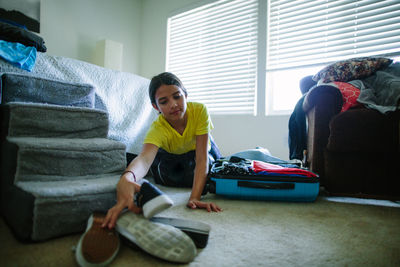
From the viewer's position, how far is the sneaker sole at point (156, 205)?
62 cm

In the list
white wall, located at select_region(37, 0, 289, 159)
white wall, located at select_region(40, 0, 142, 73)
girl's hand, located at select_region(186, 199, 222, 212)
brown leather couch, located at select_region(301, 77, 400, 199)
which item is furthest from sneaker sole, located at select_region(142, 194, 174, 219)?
white wall, located at select_region(40, 0, 142, 73)

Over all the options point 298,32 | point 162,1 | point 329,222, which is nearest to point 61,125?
point 329,222

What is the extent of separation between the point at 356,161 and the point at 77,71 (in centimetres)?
178

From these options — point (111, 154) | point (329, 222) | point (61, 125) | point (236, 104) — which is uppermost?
point (236, 104)

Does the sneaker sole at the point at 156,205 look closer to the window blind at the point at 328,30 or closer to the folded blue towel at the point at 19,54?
the folded blue towel at the point at 19,54

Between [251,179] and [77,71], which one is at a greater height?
[77,71]

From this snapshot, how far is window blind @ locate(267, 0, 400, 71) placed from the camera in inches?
83.0

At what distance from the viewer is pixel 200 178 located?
111cm

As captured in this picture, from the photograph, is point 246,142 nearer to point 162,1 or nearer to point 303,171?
point 303,171

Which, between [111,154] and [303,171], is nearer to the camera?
[111,154]

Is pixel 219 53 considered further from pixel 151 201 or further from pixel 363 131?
pixel 151 201

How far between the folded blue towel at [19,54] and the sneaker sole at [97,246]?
109cm

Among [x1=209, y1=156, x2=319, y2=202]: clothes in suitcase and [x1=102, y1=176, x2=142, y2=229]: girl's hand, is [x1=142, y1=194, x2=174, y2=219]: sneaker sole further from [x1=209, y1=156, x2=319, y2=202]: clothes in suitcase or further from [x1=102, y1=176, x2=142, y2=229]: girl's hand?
[x1=209, y1=156, x2=319, y2=202]: clothes in suitcase

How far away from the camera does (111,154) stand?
958 mm
